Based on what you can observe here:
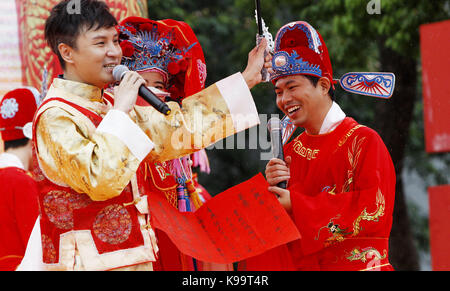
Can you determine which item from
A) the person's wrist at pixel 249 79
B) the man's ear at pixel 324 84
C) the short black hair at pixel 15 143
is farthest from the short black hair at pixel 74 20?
the short black hair at pixel 15 143

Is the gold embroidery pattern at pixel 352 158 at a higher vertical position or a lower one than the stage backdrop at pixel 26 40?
lower

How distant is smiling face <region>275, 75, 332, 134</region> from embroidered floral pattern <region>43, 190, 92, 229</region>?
1078 mm

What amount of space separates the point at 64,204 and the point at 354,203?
1.20m

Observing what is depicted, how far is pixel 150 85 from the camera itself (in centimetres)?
320

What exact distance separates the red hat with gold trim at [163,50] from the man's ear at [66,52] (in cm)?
71

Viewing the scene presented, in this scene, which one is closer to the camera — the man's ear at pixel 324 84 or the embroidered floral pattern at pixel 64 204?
the embroidered floral pattern at pixel 64 204

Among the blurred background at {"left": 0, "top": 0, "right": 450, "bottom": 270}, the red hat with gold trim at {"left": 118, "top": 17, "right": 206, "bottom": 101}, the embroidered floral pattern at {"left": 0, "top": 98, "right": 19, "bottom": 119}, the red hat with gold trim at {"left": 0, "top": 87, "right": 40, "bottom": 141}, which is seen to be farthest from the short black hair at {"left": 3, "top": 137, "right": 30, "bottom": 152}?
the red hat with gold trim at {"left": 118, "top": 17, "right": 206, "bottom": 101}

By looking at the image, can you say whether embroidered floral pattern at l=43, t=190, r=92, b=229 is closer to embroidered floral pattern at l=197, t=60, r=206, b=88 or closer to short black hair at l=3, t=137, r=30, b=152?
embroidered floral pattern at l=197, t=60, r=206, b=88

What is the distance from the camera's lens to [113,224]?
234 cm

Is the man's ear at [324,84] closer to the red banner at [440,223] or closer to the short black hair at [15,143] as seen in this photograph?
the red banner at [440,223]

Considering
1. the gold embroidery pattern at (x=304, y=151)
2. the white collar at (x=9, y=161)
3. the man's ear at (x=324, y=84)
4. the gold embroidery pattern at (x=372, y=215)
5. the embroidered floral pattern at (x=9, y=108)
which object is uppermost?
the embroidered floral pattern at (x=9, y=108)

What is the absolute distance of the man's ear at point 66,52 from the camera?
8.09 ft

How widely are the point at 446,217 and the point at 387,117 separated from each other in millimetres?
2492
